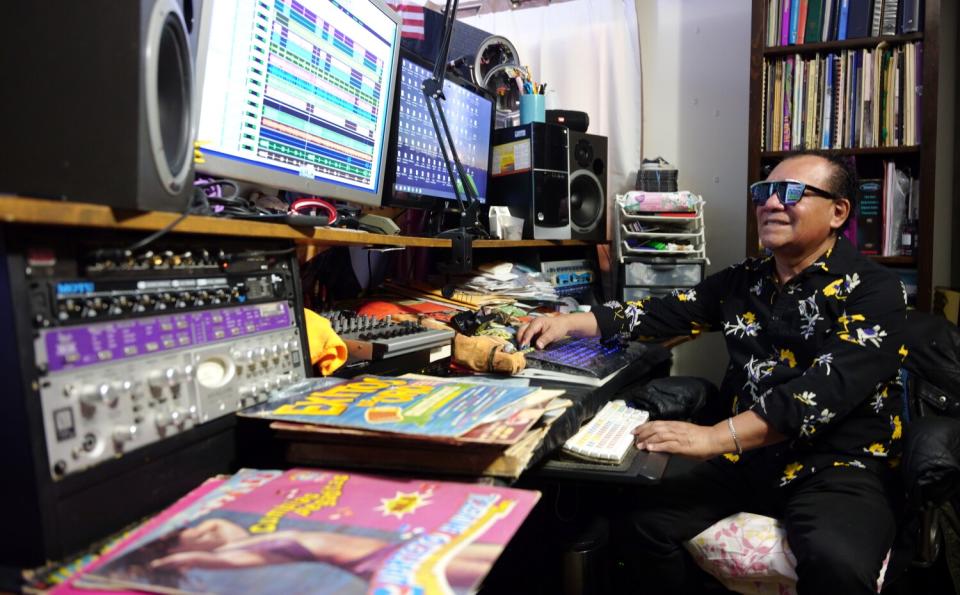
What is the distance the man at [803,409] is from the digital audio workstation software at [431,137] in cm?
55

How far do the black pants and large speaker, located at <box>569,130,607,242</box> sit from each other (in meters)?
1.09

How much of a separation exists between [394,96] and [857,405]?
4.33ft

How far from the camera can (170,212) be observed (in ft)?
2.17

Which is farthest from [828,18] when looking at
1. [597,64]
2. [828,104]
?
[597,64]

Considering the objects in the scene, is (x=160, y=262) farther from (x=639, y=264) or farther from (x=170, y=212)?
(x=639, y=264)

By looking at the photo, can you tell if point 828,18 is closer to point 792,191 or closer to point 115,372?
point 792,191

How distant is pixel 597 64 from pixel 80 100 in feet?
8.40

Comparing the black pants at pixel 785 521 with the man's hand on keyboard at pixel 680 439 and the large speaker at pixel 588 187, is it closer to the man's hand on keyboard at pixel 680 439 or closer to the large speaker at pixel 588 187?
the man's hand on keyboard at pixel 680 439

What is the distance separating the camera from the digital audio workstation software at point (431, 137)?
1676 millimetres

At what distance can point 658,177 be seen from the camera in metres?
2.48

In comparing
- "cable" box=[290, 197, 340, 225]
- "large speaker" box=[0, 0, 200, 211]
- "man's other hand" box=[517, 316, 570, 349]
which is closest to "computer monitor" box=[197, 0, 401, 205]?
"cable" box=[290, 197, 340, 225]

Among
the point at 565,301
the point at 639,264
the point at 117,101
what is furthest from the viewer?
the point at 639,264

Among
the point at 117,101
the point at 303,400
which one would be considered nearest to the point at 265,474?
the point at 303,400

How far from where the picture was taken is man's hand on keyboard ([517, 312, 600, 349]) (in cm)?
156
